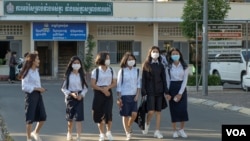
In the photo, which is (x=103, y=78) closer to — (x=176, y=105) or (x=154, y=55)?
(x=154, y=55)

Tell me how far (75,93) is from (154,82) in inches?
67.7

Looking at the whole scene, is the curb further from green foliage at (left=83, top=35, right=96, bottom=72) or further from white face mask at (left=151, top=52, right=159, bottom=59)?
green foliage at (left=83, top=35, right=96, bottom=72)

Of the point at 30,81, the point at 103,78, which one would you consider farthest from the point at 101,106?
the point at 30,81

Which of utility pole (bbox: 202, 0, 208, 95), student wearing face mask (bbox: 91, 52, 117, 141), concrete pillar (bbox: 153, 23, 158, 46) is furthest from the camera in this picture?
concrete pillar (bbox: 153, 23, 158, 46)

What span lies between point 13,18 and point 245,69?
15864 mm

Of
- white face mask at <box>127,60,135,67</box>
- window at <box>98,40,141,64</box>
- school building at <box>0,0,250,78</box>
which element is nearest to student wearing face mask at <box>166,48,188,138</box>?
white face mask at <box>127,60,135,67</box>

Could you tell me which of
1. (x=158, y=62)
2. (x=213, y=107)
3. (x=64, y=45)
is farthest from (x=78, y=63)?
(x=64, y=45)

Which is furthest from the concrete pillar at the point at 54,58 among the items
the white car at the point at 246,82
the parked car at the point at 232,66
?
the white car at the point at 246,82

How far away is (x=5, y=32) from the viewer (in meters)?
35.2

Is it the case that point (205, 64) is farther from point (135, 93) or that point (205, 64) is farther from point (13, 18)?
point (13, 18)

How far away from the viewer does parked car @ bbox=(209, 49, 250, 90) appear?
22.9 meters

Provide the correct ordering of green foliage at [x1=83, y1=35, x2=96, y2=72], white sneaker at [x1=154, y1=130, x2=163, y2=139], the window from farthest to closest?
the window → green foliage at [x1=83, y1=35, x2=96, y2=72] → white sneaker at [x1=154, y1=130, x2=163, y2=139]

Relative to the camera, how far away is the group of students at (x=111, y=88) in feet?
35.4

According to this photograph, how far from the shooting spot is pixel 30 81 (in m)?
10.7
